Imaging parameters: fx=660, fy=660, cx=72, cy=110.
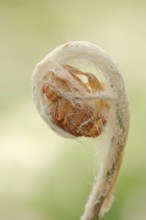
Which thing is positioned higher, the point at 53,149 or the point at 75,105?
the point at 75,105

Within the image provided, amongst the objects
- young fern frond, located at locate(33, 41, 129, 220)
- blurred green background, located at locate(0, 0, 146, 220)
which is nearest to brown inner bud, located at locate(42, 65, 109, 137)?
young fern frond, located at locate(33, 41, 129, 220)

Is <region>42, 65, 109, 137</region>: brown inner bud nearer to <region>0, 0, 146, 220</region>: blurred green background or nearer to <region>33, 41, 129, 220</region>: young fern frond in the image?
<region>33, 41, 129, 220</region>: young fern frond

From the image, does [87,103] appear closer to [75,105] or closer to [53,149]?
[75,105]

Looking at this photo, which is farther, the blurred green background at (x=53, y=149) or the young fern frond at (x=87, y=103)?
the blurred green background at (x=53, y=149)

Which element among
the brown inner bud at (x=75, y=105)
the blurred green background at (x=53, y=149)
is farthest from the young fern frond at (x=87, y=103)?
the blurred green background at (x=53, y=149)

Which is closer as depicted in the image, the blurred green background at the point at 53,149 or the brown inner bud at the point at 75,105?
the brown inner bud at the point at 75,105

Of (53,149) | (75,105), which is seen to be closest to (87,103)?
(75,105)

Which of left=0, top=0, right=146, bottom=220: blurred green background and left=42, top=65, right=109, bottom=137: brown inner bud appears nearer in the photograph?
left=42, top=65, right=109, bottom=137: brown inner bud

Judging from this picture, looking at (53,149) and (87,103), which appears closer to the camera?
(87,103)

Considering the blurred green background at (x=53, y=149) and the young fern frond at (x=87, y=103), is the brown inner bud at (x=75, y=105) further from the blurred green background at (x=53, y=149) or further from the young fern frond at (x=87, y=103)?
the blurred green background at (x=53, y=149)
